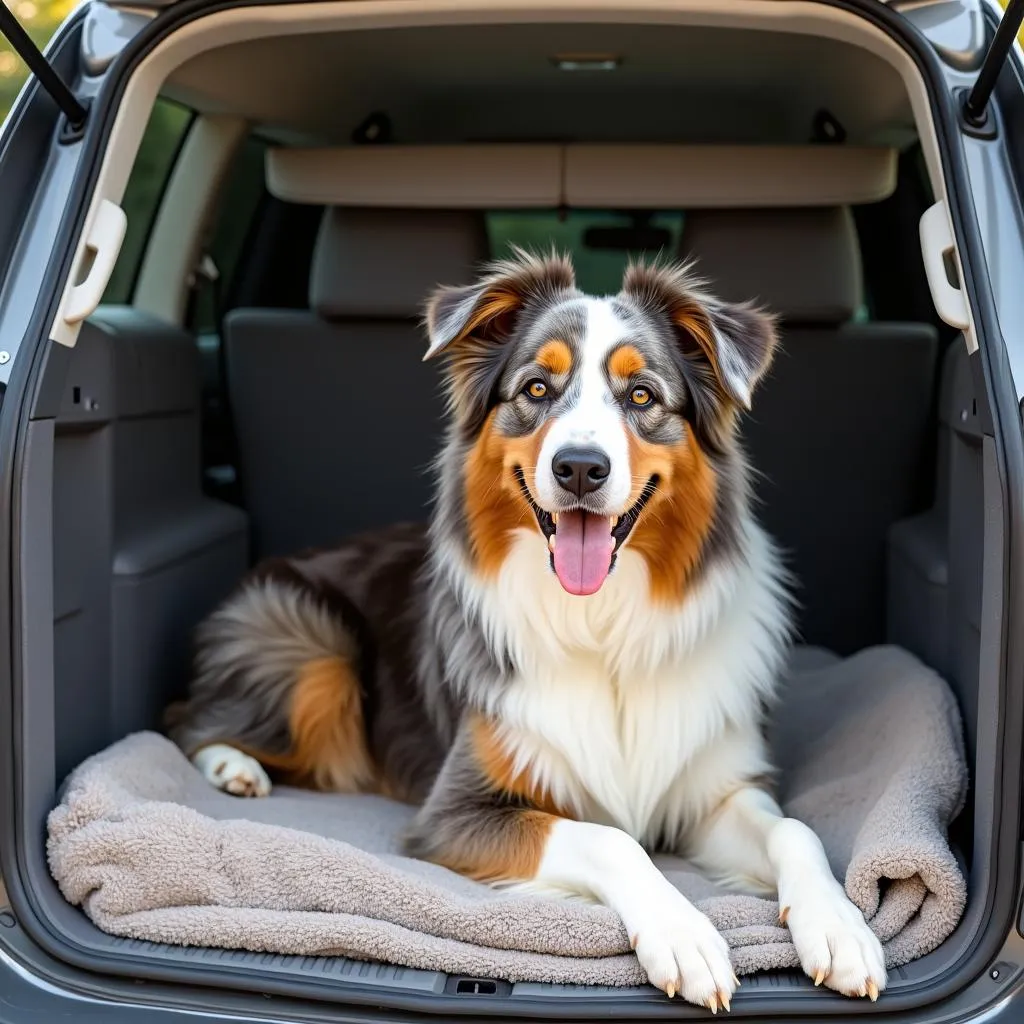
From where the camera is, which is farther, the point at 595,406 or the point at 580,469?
the point at 595,406

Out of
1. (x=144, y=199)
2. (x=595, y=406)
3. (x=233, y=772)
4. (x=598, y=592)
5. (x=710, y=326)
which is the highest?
(x=144, y=199)

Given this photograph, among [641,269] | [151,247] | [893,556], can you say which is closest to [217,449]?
[151,247]

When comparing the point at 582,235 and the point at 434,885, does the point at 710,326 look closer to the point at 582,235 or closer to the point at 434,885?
the point at 434,885

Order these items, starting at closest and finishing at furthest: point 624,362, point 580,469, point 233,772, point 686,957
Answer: point 686,957 < point 580,469 < point 624,362 < point 233,772

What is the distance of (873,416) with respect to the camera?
3.98 meters

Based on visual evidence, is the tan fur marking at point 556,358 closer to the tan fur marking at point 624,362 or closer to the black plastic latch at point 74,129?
the tan fur marking at point 624,362

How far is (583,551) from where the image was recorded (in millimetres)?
2609

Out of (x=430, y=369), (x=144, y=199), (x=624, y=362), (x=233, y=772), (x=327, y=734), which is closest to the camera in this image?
(x=624, y=362)

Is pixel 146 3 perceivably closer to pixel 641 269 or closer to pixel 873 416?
pixel 641 269

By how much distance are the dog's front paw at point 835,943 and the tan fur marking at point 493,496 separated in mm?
947

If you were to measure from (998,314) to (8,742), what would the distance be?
194 centimetres

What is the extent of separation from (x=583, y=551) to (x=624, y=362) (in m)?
0.42

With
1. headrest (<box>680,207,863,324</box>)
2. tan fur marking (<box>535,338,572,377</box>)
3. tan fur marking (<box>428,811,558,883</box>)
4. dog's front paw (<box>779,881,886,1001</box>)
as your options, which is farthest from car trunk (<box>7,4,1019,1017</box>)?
tan fur marking (<box>428,811,558,883</box>)

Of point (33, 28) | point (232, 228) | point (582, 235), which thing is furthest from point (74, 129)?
point (33, 28)
